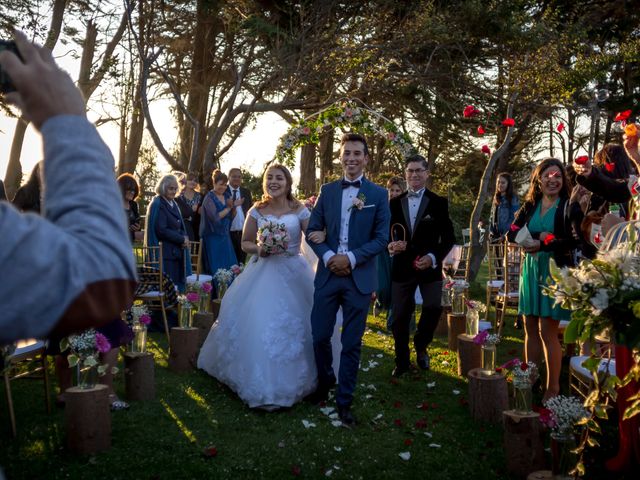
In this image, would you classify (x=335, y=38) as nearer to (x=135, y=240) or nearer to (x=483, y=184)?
A: (x=483, y=184)

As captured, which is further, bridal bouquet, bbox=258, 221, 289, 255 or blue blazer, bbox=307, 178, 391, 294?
bridal bouquet, bbox=258, 221, 289, 255

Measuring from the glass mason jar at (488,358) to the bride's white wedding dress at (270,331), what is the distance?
59.8 inches

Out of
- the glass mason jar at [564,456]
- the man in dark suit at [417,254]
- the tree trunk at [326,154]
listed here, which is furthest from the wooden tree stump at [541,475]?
the tree trunk at [326,154]

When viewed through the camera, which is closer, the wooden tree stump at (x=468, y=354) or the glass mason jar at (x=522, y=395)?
the glass mason jar at (x=522, y=395)

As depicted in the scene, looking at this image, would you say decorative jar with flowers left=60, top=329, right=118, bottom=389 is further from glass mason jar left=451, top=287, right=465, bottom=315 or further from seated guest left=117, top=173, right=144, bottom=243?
glass mason jar left=451, top=287, right=465, bottom=315

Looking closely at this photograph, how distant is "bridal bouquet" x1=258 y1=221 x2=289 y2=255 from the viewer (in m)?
5.84

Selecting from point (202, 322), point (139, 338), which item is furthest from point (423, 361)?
point (139, 338)

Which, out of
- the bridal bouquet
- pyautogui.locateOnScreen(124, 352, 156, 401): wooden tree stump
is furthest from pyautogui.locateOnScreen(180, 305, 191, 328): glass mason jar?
the bridal bouquet

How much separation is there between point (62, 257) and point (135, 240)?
9.40m

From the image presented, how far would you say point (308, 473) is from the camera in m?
4.19

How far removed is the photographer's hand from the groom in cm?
426

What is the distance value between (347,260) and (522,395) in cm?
174

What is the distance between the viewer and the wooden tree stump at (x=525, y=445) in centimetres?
404

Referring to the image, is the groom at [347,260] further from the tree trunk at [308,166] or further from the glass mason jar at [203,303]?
the tree trunk at [308,166]
